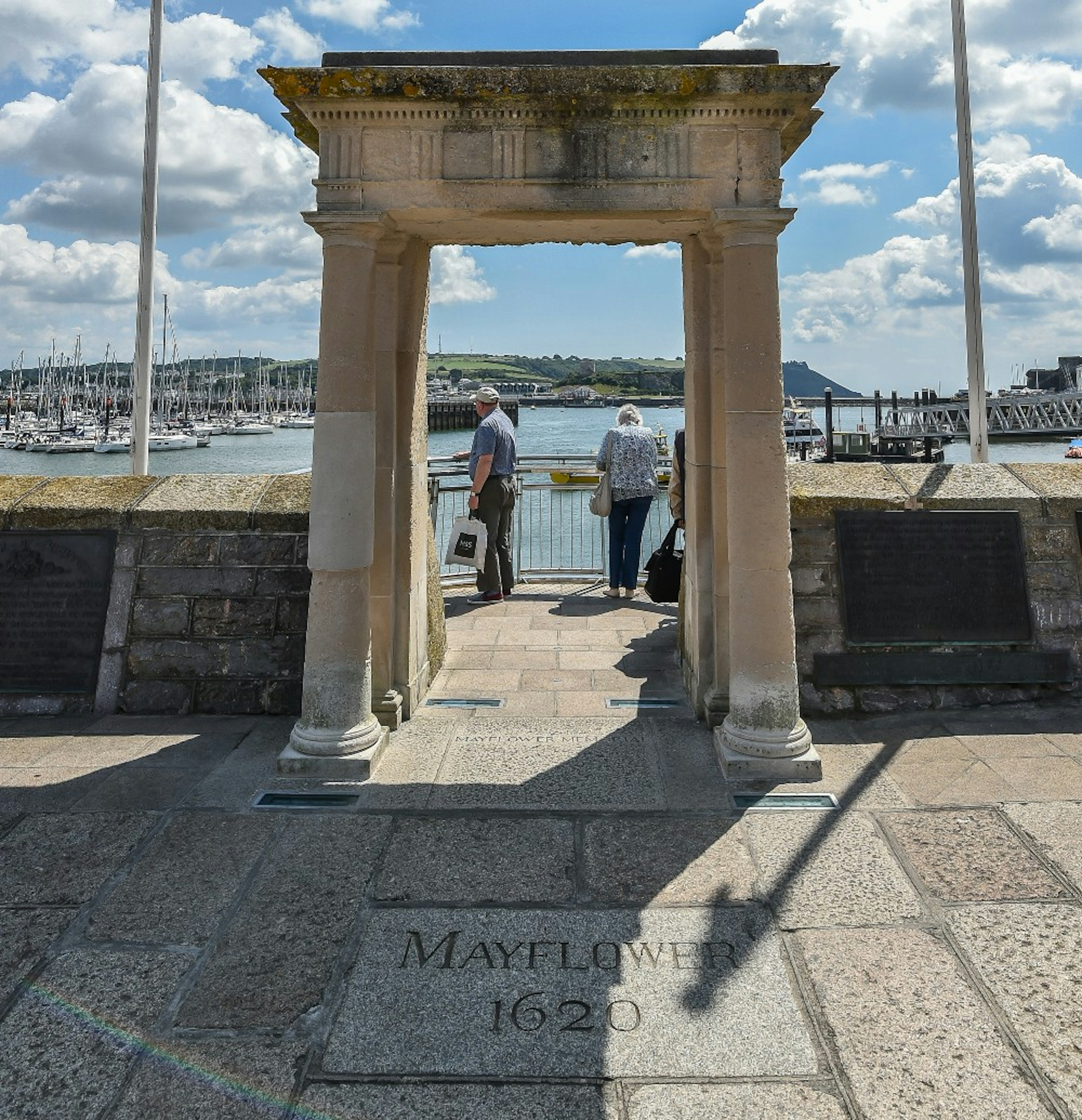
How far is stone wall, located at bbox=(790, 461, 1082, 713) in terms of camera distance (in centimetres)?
552

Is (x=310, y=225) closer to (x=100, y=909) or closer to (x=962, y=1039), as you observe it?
(x=100, y=909)

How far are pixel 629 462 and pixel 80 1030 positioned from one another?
22.5 feet

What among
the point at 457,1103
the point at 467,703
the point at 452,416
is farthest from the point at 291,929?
the point at 452,416

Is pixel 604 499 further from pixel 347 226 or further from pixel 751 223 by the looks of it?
pixel 347 226

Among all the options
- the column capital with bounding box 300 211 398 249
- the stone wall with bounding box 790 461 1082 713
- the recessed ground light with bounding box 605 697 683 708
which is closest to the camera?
the column capital with bounding box 300 211 398 249

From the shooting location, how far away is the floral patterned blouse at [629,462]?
335 inches

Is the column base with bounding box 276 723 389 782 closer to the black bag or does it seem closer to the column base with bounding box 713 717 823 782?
the column base with bounding box 713 717 823 782

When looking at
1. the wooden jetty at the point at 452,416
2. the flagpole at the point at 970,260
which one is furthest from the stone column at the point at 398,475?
the wooden jetty at the point at 452,416

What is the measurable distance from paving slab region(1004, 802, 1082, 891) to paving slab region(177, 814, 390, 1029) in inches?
117

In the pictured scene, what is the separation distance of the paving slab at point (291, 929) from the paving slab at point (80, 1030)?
0.49ft

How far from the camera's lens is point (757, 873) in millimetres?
3506

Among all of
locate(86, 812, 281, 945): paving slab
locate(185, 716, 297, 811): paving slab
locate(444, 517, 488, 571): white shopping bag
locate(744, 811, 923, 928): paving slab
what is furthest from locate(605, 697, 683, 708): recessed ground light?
locate(86, 812, 281, 945): paving slab

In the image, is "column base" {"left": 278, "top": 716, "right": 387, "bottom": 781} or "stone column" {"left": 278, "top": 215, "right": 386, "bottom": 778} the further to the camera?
"stone column" {"left": 278, "top": 215, "right": 386, "bottom": 778}

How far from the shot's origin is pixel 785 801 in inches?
167
